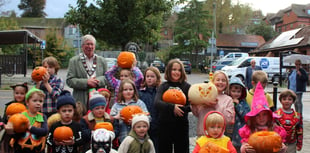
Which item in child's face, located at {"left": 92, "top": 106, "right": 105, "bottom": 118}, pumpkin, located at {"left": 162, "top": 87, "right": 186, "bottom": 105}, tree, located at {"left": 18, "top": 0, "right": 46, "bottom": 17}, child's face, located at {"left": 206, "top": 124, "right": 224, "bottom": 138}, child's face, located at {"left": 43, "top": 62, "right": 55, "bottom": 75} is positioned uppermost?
Result: tree, located at {"left": 18, "top": 0, "right": 46, "bottom": 17}

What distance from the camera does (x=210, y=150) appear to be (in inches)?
140

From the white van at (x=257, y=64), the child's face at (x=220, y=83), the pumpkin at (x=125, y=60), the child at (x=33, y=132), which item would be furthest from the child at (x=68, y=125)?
the white van at (x=257, y=64)

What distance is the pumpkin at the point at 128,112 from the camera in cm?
426

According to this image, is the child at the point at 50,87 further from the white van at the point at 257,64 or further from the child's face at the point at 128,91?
the white van at the point at 257,64

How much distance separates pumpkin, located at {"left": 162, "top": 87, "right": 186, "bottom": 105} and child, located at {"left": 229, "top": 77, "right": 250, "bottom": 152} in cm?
85

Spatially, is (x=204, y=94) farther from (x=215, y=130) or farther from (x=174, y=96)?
(x=215, y=130)

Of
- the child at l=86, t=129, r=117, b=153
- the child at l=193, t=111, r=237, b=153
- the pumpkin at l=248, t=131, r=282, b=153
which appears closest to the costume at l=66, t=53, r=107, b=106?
the child at l=86, t=129, r=117, b=153

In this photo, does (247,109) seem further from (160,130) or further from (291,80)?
(291,80)

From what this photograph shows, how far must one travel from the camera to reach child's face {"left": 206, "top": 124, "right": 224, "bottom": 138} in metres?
3.73

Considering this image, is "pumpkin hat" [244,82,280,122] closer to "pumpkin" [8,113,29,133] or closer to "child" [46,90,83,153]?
"child" [46,90,83,153]

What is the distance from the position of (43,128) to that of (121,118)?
3.57ft

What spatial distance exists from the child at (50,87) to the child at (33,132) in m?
0.57

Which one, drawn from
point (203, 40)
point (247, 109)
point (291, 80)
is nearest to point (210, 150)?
point (247, 109)

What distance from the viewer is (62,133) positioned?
12.7 feet
